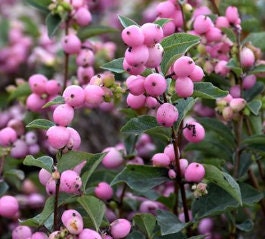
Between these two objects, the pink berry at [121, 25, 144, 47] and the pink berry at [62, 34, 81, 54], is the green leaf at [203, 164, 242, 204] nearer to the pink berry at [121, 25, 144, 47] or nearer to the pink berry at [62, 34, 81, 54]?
the pink berry at [121, 25, 144, 47]

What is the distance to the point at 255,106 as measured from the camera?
1.10 m

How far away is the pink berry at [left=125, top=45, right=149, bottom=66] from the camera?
2.79ft

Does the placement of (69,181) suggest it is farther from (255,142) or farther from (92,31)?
(92,31)

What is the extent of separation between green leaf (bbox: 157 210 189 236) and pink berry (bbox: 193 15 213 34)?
0.38 meters

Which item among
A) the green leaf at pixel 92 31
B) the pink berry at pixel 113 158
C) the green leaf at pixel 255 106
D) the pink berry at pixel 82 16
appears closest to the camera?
the green leaf at pixel 255 106

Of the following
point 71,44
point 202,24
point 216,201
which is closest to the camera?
point 216,201

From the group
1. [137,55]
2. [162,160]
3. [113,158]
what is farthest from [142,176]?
[137,55]

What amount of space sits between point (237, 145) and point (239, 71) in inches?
6.1

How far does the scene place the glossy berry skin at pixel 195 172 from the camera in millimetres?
977

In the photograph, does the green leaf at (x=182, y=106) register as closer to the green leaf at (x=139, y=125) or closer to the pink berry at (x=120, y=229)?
the green leaf at (x=139, y=125)

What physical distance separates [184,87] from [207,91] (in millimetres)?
64

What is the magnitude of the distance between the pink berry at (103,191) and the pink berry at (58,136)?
9.5 inches

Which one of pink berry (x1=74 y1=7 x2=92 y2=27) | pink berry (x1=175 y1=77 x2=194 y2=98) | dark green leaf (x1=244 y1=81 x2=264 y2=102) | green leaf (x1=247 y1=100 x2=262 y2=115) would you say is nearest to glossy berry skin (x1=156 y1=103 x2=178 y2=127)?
pink berry (x1=175 y1=77 x2=194 y2=98)

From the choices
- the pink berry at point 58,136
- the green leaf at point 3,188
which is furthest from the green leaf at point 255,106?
the green leaf at point 3,188
